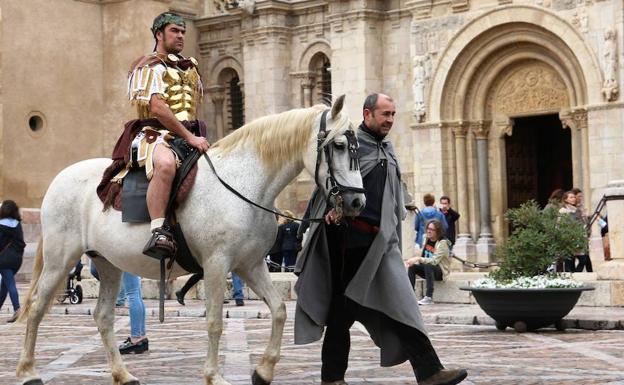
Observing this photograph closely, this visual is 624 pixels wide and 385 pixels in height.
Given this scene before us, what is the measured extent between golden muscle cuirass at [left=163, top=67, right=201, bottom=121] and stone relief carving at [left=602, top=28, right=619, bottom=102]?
1678cm

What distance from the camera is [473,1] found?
27312mm

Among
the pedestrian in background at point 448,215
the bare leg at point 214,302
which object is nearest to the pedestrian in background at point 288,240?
the pedestrian in background at point 448,215

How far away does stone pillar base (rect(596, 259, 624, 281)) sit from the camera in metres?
16.4

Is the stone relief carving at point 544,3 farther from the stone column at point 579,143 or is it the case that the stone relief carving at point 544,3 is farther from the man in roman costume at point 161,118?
the man in roman costume at point 161,118

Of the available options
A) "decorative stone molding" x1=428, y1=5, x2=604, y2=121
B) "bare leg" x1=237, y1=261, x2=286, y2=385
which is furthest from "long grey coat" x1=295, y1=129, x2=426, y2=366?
"decorative stone molding" x1=428, y1=5, x2=604, y2=121

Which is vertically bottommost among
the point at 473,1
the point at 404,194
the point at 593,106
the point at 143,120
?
the point at 404,194

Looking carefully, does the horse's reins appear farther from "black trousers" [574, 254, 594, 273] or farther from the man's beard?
"black trousers" [574, 254, 594, 273]

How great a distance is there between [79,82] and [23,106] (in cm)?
196

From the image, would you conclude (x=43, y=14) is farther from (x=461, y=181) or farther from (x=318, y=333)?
(x=318, y=333)

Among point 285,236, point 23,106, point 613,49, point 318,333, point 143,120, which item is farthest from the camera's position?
point 23,106

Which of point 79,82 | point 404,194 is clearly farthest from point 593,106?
point 404,194

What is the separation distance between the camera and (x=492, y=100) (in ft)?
93.0

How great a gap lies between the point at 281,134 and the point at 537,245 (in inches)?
220

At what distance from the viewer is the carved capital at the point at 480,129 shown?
92.5 ft
